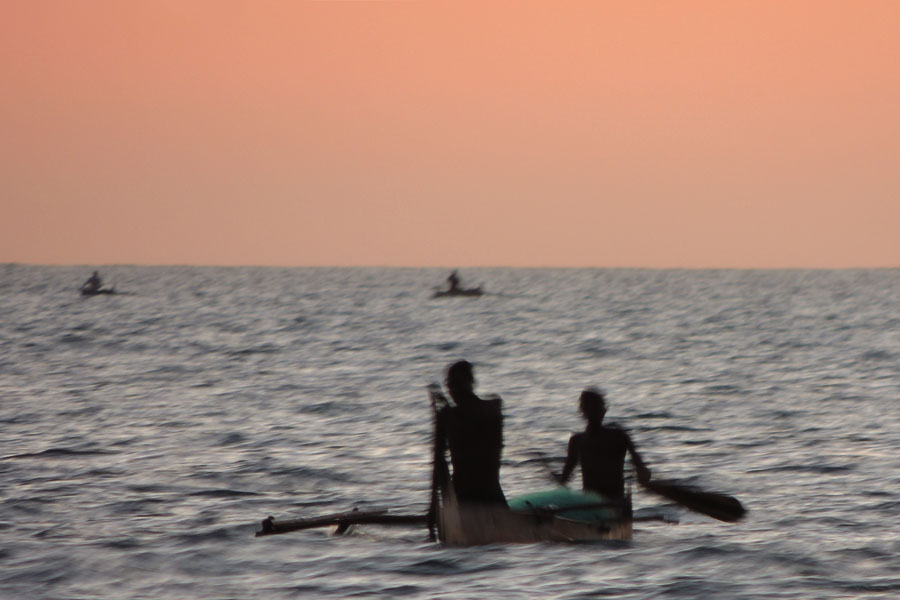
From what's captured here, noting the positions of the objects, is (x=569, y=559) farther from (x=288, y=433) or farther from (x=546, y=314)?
(x=546, y=314)

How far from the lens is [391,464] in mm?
20188

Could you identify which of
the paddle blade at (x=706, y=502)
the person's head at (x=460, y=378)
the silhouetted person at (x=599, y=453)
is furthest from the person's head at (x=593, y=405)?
the paddle blade at (x=706, y=502)

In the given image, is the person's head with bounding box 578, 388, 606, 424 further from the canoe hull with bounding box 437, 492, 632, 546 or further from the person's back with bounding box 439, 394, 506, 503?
the canoe hull with bounding box 437, 492, 632, 546

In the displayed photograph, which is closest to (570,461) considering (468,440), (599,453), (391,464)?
(599,453)

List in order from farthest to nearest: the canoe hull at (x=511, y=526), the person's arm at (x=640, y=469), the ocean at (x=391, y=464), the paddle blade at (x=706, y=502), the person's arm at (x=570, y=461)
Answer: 1. the paddle blade at (x=706, y=502)
2. the person's arm at (x=570, y=461)
3. the canoe hull at (x=511, y=526)
4. the person's arm at (x=640, y=469)
5. the ocean at (x=391, y=464)

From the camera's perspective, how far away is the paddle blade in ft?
46.1

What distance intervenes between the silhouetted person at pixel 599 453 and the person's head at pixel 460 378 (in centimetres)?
135

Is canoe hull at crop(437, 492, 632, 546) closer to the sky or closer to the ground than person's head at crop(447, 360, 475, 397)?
closer to the ground

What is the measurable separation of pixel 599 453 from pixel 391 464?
24.2 feet

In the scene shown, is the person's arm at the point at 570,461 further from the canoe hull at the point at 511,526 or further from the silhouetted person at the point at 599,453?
the canoe hull at the point at 511,526

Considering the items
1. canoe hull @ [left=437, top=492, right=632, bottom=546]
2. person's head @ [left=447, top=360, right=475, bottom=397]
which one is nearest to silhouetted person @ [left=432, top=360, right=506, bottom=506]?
person's head @ [left=447, top=360, right=475, bottom=397]

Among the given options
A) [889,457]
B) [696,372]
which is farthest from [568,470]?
[696,372]

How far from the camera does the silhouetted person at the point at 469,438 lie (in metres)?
12.6

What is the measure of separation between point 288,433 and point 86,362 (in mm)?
20684
